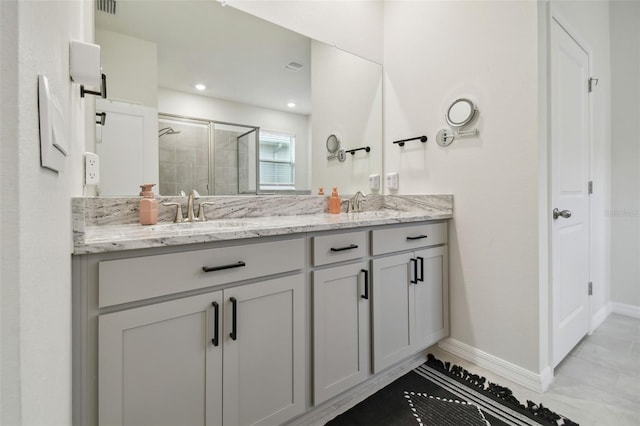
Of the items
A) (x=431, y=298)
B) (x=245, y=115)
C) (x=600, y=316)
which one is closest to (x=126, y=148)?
(x=245, y=115)

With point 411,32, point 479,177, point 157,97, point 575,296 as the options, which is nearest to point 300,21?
point 411,32

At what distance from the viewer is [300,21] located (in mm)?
1953

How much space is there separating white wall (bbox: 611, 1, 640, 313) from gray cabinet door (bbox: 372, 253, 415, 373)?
2.17m

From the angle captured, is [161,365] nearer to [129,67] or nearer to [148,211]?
[148,211]

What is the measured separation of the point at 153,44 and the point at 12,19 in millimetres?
1435

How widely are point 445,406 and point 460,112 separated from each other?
163cm

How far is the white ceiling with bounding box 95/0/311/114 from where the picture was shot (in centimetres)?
146

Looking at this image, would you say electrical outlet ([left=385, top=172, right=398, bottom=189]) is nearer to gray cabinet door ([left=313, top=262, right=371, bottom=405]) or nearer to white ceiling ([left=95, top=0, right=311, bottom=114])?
white ceiling ([left=95, top=0, right=311, bottom=114])

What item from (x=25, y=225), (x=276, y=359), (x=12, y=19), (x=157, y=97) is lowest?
(x=276, y=359)

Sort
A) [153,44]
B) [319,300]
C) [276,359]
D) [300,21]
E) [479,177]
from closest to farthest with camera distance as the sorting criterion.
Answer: [276,359] → [319,300] → [153,44] → [479,177] → [300,21]

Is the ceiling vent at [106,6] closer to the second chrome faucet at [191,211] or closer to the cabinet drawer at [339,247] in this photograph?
the second chrome faucet at [191,211]

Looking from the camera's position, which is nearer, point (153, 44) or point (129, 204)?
point (129, 204)

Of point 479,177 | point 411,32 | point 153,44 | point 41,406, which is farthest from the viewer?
point 411,32

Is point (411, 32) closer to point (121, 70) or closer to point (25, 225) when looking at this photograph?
point (121, 70)
